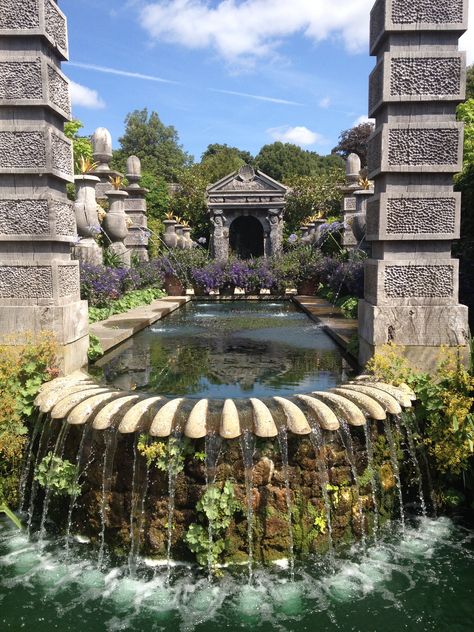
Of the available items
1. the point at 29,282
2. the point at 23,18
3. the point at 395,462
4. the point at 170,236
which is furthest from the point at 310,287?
the point at 395,462

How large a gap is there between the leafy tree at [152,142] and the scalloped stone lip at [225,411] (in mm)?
54183

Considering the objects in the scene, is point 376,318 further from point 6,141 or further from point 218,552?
point 6,141

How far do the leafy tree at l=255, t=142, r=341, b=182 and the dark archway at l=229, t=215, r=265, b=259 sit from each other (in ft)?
78.5

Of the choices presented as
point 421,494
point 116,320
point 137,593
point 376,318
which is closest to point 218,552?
point 137,593

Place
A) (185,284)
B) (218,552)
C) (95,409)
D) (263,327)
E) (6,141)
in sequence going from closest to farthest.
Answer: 1. (218,552)
2. (95,409)
3. (6,141)
4. (263,327)
5. (185,284)

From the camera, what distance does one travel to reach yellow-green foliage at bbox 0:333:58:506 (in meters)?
4.29

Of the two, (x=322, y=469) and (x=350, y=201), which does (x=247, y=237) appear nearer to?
(x=350, y=201)

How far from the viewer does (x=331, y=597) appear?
10.7 feet

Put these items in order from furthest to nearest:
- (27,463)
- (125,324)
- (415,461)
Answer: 1. (125,324)
2. (27,463)
3. (415,461)

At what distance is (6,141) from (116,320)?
4.93 m

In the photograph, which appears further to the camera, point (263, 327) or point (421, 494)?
point (263, 327)

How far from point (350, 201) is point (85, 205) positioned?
26.3 feet

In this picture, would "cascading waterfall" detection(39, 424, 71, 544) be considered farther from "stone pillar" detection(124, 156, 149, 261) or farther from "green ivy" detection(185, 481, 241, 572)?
"stone pillar" detection(124, 156, 149, 261)

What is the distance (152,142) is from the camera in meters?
63.6
